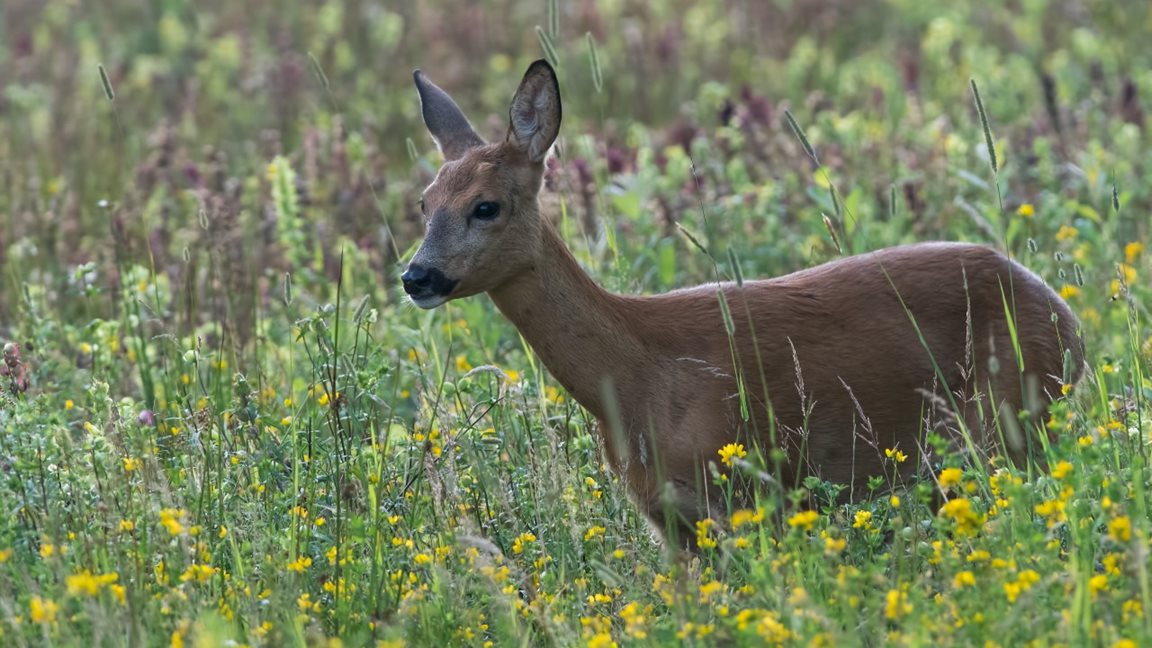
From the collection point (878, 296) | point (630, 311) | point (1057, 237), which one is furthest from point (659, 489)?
point (1057, 237)

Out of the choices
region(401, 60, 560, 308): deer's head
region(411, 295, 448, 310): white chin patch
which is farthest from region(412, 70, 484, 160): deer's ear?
region(411, 295, 448, 310): white chin patch

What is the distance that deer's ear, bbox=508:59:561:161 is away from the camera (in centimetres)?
475

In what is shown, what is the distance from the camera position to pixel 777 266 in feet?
22.9

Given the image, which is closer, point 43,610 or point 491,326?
point 43,610

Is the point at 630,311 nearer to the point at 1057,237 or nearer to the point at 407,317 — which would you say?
the point at 407,317

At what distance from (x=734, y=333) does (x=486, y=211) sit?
2.47 feet

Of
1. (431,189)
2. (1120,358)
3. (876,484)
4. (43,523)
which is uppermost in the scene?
(431,189)

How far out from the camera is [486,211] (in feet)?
15.4

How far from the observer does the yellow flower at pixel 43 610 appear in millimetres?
3299

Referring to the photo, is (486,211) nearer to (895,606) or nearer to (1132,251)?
(895,606)

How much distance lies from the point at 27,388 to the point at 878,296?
2.43 m

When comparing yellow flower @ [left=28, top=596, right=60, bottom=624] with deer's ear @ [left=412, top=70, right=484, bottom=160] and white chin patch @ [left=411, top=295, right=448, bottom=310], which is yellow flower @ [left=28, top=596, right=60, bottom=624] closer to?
white chin patch @ [left=411, top=295, right=448, bottom=310]

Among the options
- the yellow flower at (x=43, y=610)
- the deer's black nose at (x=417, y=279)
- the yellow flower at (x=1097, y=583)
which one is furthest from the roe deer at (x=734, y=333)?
the yellow flower at (x=43, y=610)

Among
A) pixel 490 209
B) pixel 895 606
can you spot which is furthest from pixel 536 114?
pixel 895 606
